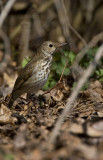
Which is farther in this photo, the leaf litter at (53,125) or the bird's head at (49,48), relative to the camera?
the bird's head at (49,48)

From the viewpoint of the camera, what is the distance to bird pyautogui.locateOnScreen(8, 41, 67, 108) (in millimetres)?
5066

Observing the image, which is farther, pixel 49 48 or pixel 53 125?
pixel 49 48

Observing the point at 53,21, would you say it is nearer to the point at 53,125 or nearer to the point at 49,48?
the point at 49,48

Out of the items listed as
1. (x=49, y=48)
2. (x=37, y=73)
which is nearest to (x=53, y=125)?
(x=37, y=73)

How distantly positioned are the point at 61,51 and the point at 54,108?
114 cm

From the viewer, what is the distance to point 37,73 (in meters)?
5.09

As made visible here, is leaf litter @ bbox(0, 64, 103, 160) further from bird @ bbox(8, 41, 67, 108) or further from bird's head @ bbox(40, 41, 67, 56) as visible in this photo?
bird's head @ bbox(40, 41, 67, 56)

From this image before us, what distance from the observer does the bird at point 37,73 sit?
5.07 m

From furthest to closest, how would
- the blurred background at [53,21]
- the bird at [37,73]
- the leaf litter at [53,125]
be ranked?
the blurred background at [53,21]
the bird at [37,73]
the leaf litter at [53,125]

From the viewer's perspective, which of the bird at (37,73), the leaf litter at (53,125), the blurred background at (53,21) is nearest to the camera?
the leaf litter at (53,125)

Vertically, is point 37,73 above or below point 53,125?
above

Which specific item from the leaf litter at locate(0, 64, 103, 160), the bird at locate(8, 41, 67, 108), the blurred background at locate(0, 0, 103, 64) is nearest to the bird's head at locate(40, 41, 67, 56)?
the bird at locate(8, 41, 67, 108)

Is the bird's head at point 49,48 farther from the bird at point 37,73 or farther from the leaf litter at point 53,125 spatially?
the leaf litter at point 53,125

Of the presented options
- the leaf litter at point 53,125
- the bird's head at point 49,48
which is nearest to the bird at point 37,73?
the bird's head at point 49,48
